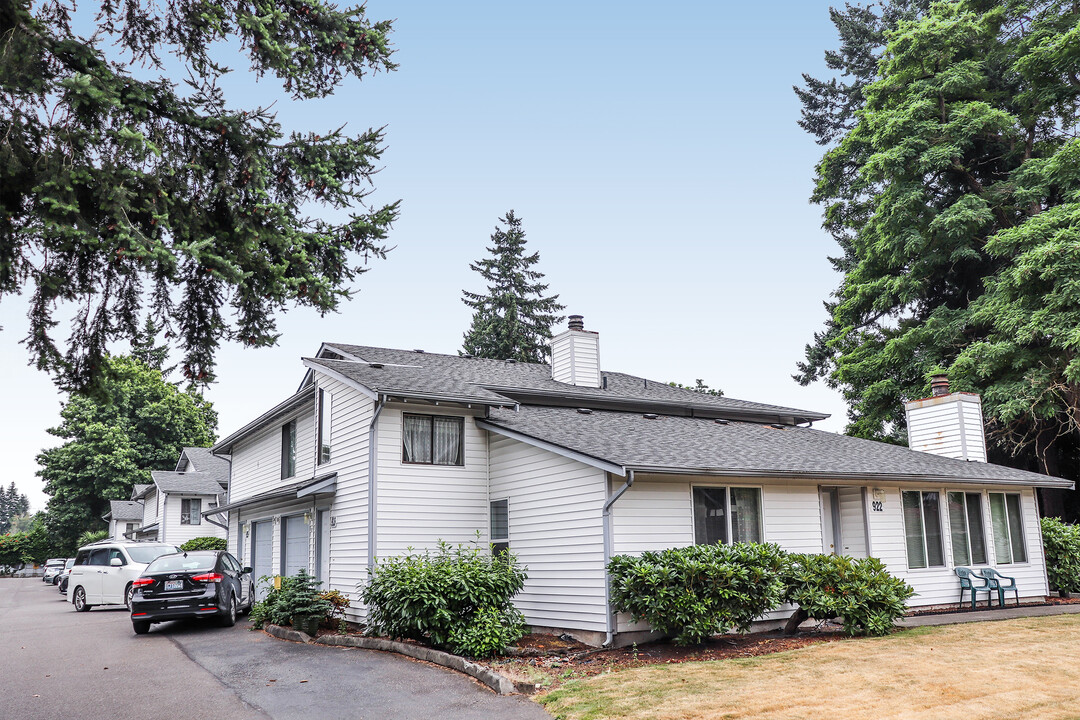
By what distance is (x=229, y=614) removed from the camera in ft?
51.8

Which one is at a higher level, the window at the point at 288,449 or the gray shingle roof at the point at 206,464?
the gray shingle roof at the point at 206,464

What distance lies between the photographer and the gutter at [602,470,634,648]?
37.1 ft

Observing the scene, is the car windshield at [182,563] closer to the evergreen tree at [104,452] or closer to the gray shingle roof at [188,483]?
the gray shingle roof at [188,483]

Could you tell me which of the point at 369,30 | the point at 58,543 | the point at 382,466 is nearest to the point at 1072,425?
the point at 382,466

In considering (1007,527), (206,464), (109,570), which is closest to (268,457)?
(109,570)

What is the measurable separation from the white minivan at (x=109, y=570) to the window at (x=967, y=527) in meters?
17.9

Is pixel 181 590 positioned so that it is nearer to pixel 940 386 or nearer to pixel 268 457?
pixel 268 457

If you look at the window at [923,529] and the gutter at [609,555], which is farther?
the window at [923,529]

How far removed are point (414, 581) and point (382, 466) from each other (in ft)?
10.4

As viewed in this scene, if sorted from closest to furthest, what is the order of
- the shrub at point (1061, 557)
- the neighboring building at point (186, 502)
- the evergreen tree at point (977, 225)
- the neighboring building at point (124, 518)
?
the shrub at point (1061, 557), the evergreen tree at point (977, 225), the neighboring building at point (186, 502), the neighboring building at point (124, 518)

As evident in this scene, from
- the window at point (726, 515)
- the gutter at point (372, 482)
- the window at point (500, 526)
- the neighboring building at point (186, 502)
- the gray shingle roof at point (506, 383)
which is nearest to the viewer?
the window at point (726, 515)

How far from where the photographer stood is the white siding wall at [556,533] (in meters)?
11.9

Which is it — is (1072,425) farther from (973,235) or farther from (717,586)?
(717,586)

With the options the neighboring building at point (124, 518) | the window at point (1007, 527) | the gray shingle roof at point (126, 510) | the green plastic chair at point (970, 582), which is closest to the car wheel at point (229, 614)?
the green plastic chair at point (970, 582)
